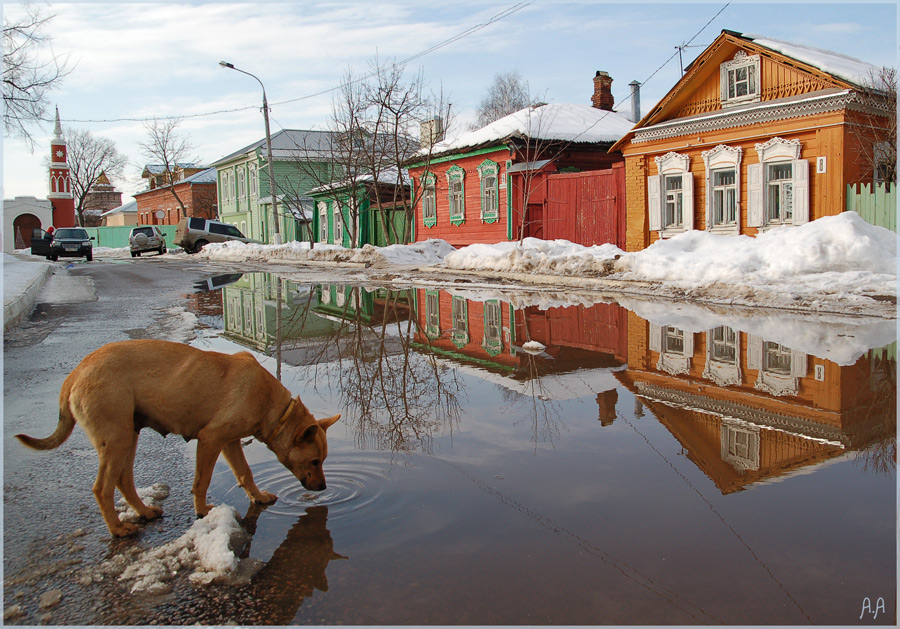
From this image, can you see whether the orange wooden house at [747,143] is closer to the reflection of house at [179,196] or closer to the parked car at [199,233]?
the parked car at [199,233]

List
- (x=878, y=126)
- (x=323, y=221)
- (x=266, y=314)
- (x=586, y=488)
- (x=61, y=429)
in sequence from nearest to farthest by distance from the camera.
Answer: (x=61, y=429) → (x=586, y=488) → (x=266, y=314) → (x=878, y=126) → (x=323, y=221)

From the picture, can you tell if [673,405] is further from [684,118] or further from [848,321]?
[684,118]

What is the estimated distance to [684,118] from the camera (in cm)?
2131

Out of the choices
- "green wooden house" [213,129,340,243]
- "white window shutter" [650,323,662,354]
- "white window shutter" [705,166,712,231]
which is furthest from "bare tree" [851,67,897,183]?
"green wooden house" [213,129,340,243]

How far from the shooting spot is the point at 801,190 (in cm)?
1853

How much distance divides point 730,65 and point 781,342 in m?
13.9

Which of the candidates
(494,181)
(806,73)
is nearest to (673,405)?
(806,73)

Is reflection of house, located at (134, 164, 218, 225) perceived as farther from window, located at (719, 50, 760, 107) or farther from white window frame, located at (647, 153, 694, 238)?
window, located at (719, 50, 760, 107)

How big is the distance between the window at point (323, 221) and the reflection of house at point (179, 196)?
29.5m

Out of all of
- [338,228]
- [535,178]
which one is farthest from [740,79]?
[338,228]

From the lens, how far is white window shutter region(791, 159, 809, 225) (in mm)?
18406

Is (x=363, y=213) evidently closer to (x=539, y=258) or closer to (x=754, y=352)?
(x=539, y=258)

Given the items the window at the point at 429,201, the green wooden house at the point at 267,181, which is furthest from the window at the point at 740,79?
the green wooden house at the point at 267,181

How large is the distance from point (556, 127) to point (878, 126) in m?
11.7
